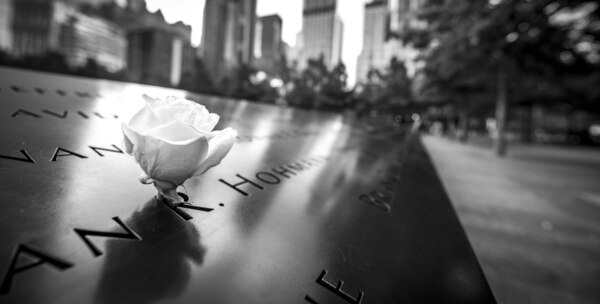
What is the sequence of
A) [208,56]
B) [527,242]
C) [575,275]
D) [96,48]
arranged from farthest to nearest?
[96,48]
[208,56]
[527,242]
[575,275]

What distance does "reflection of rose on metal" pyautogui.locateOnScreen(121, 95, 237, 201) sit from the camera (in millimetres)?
608

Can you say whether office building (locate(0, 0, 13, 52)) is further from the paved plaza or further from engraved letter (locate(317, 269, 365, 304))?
engraved letter (locate(317, 269, 365, 304))

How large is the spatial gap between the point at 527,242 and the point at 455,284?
10.6 feet

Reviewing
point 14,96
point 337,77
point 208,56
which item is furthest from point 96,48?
point 14,96

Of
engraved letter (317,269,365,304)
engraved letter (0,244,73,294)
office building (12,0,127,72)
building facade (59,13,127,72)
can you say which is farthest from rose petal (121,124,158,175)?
office building (12,0,127,72)

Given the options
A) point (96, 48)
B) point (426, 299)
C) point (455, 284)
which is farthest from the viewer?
point (96, 48)

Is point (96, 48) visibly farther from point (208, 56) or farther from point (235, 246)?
point (235, 246)

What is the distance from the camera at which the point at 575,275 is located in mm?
2602

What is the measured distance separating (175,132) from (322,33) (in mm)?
6421

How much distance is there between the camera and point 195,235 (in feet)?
2.13

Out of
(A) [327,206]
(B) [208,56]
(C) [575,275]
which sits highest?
(B) [208,56]

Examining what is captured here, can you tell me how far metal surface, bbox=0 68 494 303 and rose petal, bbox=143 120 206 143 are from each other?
7.2 inches

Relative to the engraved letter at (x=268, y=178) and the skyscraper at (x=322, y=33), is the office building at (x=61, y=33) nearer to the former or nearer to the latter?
the skyscraper at (x=322, y=33)

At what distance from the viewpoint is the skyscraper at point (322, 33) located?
20.6 ft
